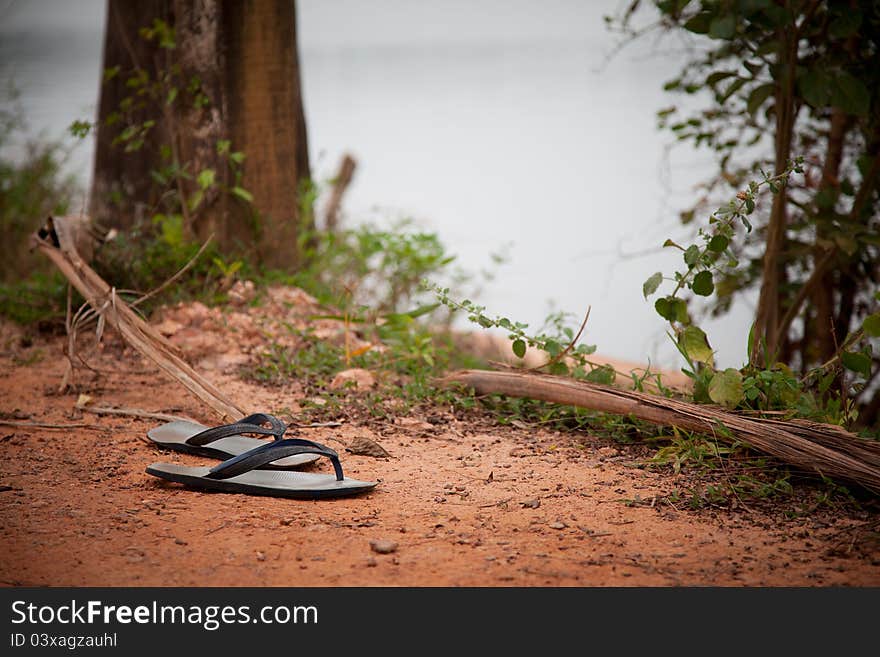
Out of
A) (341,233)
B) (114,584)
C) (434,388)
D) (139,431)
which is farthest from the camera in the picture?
(341,233)

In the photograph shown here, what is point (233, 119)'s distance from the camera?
446cm

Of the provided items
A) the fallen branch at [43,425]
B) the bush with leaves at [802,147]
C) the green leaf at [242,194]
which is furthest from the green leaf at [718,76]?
the fallen branch at [43,425]

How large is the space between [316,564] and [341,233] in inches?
144

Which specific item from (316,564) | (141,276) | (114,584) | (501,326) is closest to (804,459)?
(501,326)

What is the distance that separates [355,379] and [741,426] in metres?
1.60

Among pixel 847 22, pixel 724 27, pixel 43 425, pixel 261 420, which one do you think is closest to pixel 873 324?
pixel 724 27

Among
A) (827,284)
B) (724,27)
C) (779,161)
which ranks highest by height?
(724,27)

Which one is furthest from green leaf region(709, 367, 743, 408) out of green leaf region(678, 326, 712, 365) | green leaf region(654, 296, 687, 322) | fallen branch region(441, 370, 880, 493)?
Answer: green leaf region(654, 296, 687, 322)

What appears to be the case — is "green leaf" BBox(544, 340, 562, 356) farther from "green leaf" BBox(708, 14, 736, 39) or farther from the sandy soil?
"green leaf" BBox(708, 14, 736, 39)

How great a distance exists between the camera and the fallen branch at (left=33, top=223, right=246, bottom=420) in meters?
2.97

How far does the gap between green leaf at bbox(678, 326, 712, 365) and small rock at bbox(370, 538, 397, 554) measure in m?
1.45

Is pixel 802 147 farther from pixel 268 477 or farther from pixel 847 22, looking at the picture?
pixel 268 477

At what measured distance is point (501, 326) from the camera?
3057mm

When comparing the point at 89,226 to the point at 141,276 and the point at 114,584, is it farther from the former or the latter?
the point at 114,584
